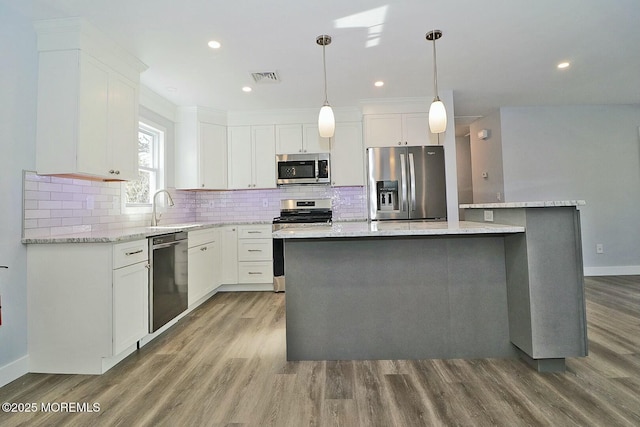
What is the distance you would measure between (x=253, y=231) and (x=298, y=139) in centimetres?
145

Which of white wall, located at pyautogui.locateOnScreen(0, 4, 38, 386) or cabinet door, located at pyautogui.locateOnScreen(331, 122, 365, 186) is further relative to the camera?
cabinet door, located at pyautogui.locateOnScreen(331, 122, 365, 186)

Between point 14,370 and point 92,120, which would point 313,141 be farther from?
point 14,370

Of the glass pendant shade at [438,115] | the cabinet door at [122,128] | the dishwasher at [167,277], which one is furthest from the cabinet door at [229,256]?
the glass pendant shade at [438,115]

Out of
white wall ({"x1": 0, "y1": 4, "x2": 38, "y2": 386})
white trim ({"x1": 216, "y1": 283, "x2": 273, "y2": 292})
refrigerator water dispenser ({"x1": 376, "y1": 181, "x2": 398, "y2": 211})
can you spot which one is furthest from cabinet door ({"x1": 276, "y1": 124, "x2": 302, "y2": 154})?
white wall ({"x1": 0, "y1": 4, "x2": 38, "y2": 386})

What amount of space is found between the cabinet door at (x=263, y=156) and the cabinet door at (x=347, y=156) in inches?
34.5

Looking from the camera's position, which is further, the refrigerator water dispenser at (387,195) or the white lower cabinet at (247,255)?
the white lower cabinet at (247,255)

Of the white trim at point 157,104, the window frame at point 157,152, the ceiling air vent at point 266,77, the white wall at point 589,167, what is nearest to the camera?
the ceiling air vent at point 266,77

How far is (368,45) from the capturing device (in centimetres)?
→ 275

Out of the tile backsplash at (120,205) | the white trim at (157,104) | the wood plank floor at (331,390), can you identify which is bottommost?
the wood plank floor at (331,390)

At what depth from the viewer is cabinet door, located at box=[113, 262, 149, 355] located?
6.92 ft

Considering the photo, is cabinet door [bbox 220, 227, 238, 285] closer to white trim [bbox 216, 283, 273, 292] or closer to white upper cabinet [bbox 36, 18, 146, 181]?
white trim [bbox 216, 283, 273, 292]

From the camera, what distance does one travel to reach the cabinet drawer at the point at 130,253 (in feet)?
6.98

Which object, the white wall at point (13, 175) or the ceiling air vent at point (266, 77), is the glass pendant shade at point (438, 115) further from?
the white wall at point (13, 175)

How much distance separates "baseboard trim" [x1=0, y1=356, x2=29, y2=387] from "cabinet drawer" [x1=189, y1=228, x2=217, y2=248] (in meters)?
1.47
